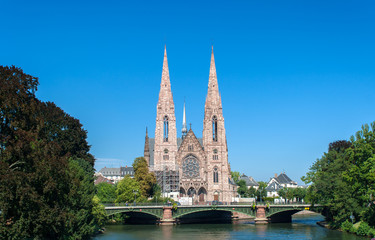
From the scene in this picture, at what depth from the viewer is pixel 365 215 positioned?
4912 centimetres

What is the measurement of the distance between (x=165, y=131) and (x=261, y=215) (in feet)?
104

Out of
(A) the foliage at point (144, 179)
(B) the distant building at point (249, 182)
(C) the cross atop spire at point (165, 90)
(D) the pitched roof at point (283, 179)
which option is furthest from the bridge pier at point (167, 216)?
(D) the pitched roof at point (283, 179)

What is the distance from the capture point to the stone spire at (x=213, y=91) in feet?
323

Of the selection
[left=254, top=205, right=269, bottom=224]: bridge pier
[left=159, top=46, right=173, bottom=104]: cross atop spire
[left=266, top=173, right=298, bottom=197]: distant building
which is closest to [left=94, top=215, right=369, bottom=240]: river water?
[left=254, top=205, right=269, bottom=224]: bridge pier

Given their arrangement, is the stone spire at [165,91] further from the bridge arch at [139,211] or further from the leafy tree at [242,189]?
the leafy tree at [242,189]

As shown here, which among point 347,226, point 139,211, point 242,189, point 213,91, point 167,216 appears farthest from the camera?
point 242,189

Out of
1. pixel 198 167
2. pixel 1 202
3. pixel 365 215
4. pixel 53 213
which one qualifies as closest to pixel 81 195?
pixel 53 213

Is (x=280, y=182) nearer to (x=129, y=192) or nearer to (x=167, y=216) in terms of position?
(x=129, y=192)

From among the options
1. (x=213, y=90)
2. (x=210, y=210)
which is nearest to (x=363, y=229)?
(x=210, y=210)

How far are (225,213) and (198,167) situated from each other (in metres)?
14.7

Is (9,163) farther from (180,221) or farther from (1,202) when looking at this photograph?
(180,221)

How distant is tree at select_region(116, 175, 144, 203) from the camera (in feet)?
253

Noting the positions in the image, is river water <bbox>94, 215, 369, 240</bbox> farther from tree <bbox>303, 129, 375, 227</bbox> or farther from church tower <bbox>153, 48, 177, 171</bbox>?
church tower <bbox>153, 48, 177, 171</bbox>

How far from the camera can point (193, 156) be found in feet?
316
